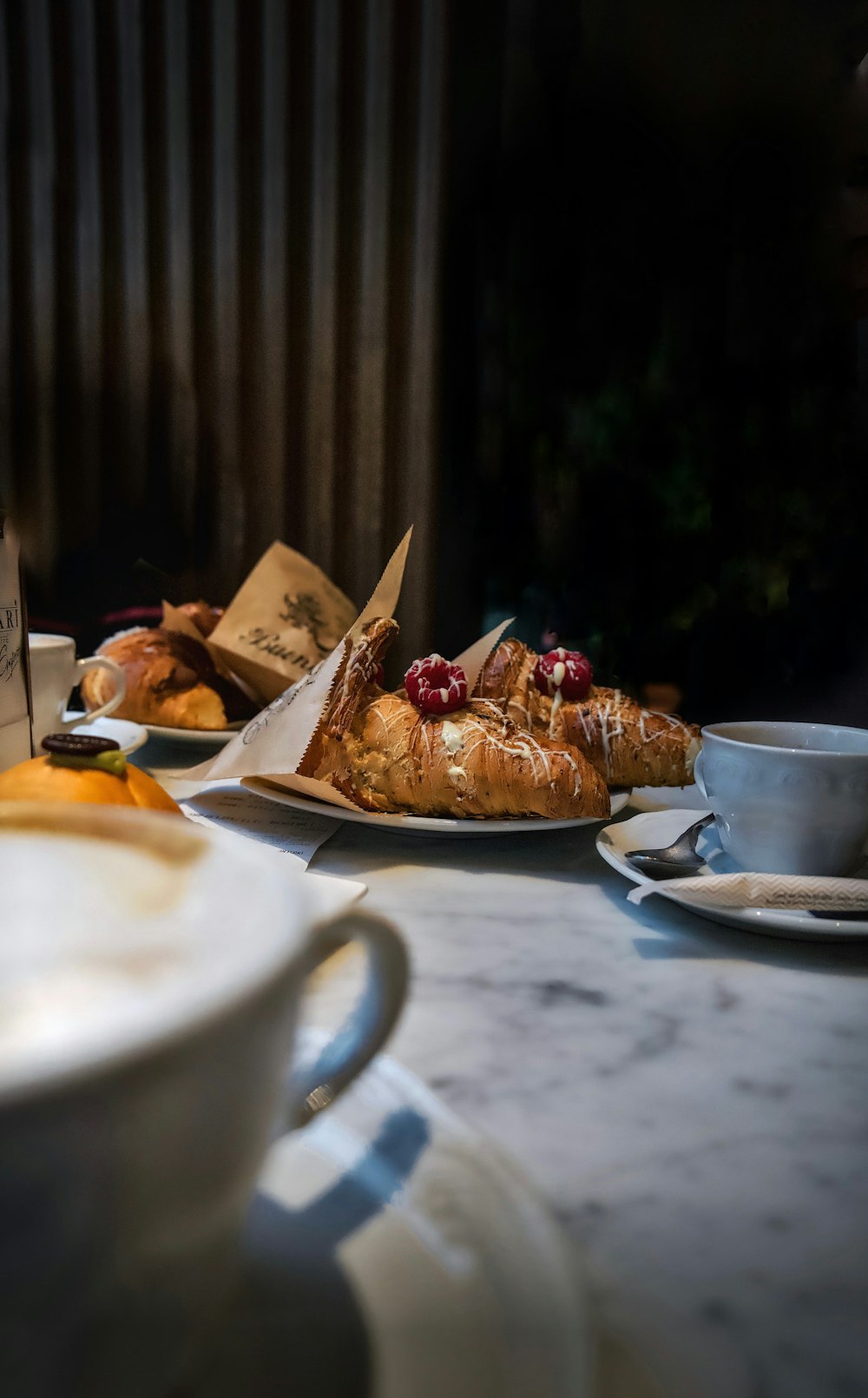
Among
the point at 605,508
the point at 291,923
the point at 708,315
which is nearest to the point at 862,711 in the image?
the point at 605,508

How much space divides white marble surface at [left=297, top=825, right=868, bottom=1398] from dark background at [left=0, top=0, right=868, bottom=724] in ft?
3.35

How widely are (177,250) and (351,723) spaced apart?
5.74 feet

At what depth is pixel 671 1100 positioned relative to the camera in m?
0.35

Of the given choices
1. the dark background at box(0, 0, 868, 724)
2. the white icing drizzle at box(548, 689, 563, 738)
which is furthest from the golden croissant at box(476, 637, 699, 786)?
the dark background at box(0, 0, 868, 724)

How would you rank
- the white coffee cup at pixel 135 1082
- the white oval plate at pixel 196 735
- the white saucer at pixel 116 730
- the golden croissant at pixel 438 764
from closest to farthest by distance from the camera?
the white coffee cup at pixel 135 1082, the golden croissant at pixel 438 764, the white saucer at pixel 116 730, the white oval plate at pixel 196 735

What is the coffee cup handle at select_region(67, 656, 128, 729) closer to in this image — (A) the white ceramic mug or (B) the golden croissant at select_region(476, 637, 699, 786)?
(B) the golden croissant at select_region(476, 637, 699, 786)

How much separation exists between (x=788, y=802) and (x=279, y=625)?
2.19 ft

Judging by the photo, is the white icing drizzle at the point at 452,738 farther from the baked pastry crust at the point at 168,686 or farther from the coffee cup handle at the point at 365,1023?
the coffee cup handle at the point at 365,1023

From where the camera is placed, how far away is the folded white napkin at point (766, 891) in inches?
19.5

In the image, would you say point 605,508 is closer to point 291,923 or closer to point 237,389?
point 237,389

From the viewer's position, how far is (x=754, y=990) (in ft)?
1.48

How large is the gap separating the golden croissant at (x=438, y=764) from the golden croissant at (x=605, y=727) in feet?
0.57

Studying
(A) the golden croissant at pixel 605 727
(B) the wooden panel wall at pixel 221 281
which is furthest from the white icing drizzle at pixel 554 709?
(B) the wooden panel wall at pixel 221 281

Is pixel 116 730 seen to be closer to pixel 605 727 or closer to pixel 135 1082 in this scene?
pixel 605 727
